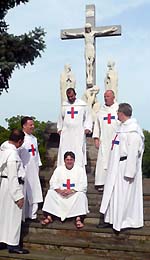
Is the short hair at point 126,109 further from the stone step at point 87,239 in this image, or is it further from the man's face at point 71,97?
the man's face at point 71,97

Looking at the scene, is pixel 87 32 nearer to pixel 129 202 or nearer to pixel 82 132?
pixel 82 132

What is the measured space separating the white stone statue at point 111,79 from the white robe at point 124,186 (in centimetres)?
598

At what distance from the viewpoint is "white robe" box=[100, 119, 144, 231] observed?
246 inches

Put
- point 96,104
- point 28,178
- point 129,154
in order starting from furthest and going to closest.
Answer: point 96,104
point 28,178
point 129,154

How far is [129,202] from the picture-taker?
20.8 ft

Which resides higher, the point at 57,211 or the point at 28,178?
the point at 28,178

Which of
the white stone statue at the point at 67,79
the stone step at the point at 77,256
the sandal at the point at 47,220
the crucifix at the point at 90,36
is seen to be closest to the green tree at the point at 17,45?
the white stone statue at the point at 67,79

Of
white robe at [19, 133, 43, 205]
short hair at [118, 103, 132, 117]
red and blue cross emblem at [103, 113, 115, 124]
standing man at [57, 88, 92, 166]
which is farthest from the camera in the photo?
standing man at [57, 88, 92, 166]

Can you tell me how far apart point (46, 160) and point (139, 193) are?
15.7ft

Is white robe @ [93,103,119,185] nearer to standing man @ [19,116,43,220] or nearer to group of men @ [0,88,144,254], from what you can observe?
group of men @ [0,88,144,254]

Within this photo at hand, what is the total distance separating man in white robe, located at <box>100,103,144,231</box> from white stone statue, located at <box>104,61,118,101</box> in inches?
234

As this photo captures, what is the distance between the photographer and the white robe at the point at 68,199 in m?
6.70

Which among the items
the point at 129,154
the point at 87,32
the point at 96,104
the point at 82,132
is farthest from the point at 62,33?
the point at 129,154

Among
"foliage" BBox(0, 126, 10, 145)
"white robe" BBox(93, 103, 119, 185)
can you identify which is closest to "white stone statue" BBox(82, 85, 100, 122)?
"foliage" BBox(0, 126, 10, 145)
